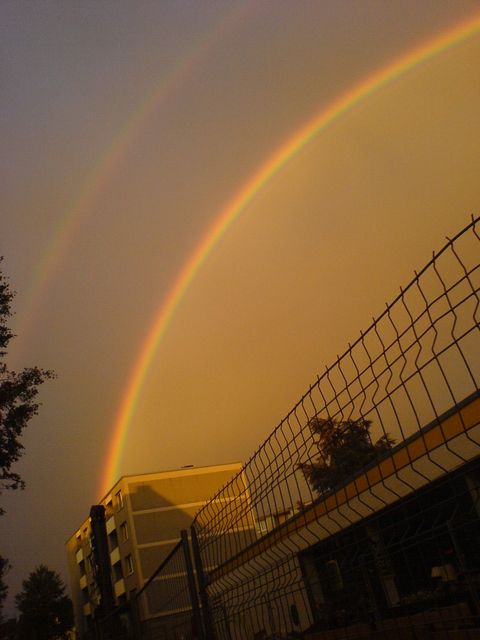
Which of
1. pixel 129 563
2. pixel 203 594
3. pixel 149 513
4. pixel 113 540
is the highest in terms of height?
pixel 149 513

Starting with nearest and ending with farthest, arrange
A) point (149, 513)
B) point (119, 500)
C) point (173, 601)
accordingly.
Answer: point (173, 601) → point (149, 513) → point (119, 500)

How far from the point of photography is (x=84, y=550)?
62156mm

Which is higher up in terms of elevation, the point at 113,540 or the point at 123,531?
the point at 123,531

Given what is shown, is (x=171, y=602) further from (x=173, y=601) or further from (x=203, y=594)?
(x=203, y=594)

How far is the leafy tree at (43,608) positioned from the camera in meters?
62.2

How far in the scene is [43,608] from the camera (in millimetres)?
63531

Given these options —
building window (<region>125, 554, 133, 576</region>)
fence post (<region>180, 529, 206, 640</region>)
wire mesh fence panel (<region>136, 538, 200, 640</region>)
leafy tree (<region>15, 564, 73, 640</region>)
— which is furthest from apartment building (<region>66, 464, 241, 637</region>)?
fence post (<region>180, 529, 206, 640</region>)

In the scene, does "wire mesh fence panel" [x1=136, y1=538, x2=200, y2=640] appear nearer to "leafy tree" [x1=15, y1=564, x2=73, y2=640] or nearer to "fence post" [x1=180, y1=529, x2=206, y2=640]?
"fence post" [x1=180, y1=529, x2=206, y2=640]

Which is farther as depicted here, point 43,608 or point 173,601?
point 43,608

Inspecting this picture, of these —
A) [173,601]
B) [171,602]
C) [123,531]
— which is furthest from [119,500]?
[173,601]

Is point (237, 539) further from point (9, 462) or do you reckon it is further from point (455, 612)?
point (9, 462)

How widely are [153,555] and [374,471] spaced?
4564cm

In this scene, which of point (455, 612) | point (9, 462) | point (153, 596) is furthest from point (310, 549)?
point (9, 462)

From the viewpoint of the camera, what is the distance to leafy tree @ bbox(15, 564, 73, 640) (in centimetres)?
6222
